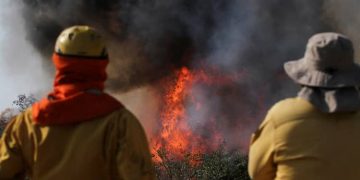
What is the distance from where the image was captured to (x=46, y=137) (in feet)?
11.8

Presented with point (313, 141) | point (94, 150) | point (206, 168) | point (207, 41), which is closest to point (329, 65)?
point (313, 141)

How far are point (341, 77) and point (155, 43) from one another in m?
14.7

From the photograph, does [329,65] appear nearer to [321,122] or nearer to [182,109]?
[321,122]

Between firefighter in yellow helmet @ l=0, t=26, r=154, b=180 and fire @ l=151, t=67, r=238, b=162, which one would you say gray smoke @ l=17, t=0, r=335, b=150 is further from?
firefighter in yellow helmet @ l=0, t=26, r=154, b=180

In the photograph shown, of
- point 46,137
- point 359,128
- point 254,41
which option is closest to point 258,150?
point 359,128

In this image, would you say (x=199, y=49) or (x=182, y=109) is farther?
(x=199, y=49)

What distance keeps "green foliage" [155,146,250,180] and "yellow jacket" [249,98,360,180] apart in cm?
674

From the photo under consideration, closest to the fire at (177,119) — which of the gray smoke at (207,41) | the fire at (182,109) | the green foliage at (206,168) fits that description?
the fire at (182,109)

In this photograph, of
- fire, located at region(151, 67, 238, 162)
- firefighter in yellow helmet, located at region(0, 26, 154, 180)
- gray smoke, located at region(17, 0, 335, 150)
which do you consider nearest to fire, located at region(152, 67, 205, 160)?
fire, located at region(151, 67, 238, 162)

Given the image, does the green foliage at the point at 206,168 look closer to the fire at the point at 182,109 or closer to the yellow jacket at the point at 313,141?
the fire at the point at 182,109

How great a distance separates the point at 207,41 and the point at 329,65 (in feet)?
48.4

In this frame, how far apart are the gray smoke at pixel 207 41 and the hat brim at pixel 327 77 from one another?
45.1 feet

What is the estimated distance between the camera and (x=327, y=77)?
3.59m

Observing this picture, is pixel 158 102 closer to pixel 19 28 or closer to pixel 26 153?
pixel 19 28
